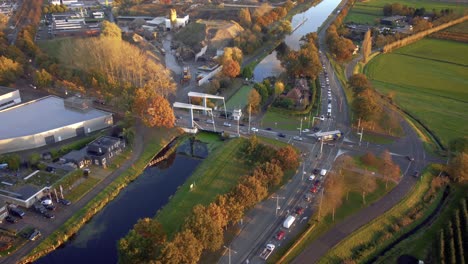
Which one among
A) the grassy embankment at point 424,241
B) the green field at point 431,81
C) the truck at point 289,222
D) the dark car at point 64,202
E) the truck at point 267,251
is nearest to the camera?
the truck at point 267,251

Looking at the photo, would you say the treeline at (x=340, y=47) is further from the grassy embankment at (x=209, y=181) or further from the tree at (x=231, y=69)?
the grassy embankment at (x=209, y=181)

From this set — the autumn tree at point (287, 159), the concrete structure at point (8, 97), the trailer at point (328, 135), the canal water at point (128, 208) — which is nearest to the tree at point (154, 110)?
the canal water at point (128, 208)

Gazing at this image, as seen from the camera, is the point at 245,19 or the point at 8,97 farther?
the point at 245,19

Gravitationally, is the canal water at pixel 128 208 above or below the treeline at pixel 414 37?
below

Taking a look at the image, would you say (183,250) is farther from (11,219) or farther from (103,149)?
(103,149)

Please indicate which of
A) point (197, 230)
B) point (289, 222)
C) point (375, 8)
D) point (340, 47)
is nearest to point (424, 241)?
point (289, 222)

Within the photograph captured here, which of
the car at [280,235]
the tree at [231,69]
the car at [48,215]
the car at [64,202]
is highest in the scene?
the tree at [231,69]
